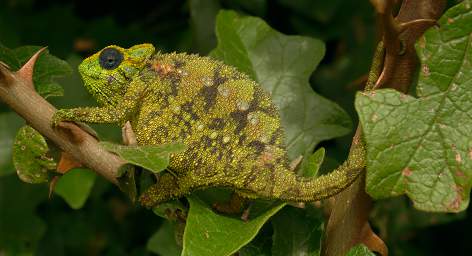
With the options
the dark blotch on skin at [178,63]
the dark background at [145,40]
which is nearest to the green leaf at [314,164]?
the dark blotch on skin at [178,63]

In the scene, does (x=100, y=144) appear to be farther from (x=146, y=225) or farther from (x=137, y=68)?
(x=146, y=225)

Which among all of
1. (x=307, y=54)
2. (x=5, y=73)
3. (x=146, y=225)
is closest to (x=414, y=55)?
(x=307, y=54)

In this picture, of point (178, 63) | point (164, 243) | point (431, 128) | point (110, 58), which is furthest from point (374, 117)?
point (164, 243)

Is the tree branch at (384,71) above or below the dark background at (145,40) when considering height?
above

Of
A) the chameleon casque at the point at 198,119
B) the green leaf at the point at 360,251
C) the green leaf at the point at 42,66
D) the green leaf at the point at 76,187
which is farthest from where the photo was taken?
the green leaf at the point at 76,187

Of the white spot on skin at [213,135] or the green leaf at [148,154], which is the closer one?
the green leaf at [148,154]

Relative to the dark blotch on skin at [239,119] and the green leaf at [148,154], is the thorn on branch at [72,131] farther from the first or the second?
the dark blotch on skin at [239,119]

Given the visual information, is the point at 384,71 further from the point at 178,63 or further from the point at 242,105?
the point at 178,63
